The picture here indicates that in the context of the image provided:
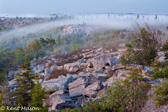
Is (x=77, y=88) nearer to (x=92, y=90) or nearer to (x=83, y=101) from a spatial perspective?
(x=92, y=90)

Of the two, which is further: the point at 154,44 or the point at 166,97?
the point at 154,44

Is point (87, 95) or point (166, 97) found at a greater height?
point (166, 97)

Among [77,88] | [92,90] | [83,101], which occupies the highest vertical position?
[83,101]

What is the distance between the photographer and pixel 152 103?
6.74m

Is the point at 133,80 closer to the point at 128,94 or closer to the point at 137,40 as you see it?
the point at 128,94

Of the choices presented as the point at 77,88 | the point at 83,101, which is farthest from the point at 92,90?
the point at 83,101

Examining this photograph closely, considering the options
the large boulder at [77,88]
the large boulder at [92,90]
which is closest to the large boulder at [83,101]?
the large boulder at [92,90]

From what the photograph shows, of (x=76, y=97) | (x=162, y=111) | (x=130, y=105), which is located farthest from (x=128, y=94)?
(x=76, y=97)

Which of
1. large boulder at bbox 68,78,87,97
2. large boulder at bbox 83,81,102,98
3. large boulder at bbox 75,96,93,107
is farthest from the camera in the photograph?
large boulder at bbox 68,78,87,97

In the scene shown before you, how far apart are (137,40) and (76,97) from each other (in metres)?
8.82

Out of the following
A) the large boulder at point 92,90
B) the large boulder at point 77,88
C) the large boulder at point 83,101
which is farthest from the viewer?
the large boulder at point 77,88

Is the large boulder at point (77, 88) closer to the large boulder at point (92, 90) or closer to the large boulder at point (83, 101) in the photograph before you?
the large boulder at point (92, 90)

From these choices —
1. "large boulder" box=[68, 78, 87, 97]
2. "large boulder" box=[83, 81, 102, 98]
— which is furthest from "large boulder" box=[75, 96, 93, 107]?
"large boulder" box=[68, 78, 87, 97]

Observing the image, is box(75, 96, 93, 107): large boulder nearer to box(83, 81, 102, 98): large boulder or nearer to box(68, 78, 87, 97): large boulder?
box(83, 81, 102, 98): large boulder
